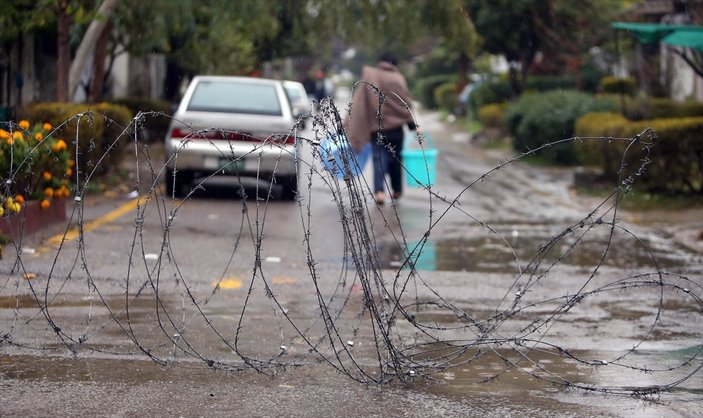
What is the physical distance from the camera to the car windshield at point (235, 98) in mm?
15719

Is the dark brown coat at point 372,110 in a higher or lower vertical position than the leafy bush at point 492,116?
higher

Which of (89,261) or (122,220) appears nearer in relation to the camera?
(89,261)

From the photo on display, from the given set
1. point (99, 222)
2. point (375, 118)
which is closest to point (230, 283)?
point (99, 222)

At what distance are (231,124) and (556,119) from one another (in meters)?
9.71

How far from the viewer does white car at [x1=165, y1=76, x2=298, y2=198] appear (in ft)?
48.9

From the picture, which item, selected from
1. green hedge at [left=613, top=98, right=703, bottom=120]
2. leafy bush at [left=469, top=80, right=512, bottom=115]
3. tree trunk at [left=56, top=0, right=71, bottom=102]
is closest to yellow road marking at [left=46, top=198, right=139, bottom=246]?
tree trunk at [left=56, top=0, right=71, bottom=102]

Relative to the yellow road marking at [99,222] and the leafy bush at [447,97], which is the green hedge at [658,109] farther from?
the leafy bush at [447,97]

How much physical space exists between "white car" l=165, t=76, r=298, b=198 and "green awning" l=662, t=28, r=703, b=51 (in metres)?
5.22

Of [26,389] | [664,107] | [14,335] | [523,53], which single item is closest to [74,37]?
[664,107]

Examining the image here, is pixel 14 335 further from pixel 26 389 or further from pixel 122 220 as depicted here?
pixel 122 220

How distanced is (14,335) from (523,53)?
27836 mm

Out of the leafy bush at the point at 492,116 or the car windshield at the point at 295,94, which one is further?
the car windshield at the point at 295,94

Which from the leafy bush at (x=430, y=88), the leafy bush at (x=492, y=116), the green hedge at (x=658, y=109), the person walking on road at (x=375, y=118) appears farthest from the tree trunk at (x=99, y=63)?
the leafy bush at (x=430, y=88)

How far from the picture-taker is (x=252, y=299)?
8.48m
